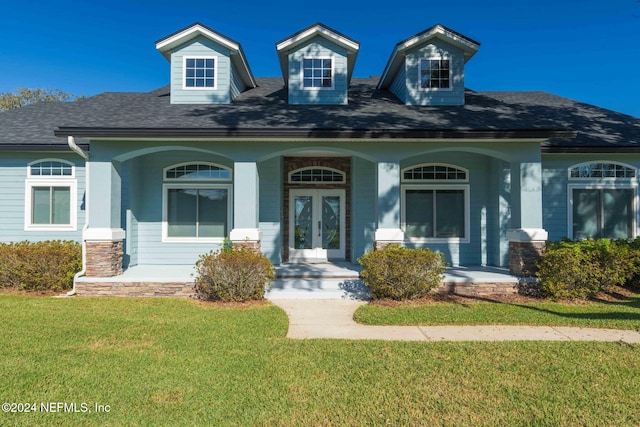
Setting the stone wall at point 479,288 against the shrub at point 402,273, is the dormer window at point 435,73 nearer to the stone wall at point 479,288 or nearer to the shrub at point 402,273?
the shrub at point 402,273

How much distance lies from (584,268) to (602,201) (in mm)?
4001

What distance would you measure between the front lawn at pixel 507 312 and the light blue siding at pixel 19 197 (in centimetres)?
808

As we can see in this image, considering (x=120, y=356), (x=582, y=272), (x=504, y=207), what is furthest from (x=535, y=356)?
(x=504, y=207)

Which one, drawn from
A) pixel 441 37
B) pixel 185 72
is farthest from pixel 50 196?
pixel 441 37

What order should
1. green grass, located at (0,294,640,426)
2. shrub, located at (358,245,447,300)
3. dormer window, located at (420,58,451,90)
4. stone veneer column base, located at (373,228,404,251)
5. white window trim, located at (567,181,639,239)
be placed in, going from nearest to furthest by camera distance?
green grass, located at (0,294,640,426)
shrub, located at (358,245,447,300)
stone veneer column base, located at (373,228,404,251)
white window trim, located at (567,181,639,239)
dormer window, located at (420,58,451,90)

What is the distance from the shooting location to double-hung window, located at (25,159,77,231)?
32.4 feet

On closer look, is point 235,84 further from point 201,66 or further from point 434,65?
point 434,65

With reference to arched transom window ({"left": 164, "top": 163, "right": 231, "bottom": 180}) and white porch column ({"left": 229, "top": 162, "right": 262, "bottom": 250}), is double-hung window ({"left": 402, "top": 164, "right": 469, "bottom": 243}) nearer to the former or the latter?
white porch column ({"left": 229, "top": 162, "right": 262, "bottom": 250})

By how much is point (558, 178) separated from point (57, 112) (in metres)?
14.8

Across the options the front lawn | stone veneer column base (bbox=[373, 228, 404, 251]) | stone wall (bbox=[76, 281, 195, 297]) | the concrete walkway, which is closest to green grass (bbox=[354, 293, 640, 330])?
the front lawn

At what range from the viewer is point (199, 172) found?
404 inches

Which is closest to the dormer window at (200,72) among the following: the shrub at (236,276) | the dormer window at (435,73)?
the shrub at (236,276)

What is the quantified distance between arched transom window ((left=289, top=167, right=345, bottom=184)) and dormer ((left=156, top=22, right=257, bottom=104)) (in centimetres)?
286

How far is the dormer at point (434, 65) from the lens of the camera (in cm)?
1026
